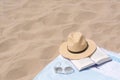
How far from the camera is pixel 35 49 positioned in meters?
2.15

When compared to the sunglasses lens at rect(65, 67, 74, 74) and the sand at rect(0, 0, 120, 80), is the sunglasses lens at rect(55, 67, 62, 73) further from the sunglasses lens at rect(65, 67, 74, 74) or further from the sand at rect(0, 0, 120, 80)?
the sand at rect(0, 0, 120, 80)

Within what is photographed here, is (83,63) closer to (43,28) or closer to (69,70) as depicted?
(69,70)

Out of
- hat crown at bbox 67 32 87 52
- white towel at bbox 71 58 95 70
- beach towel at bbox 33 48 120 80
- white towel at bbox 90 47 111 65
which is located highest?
hat crown at bbox 67 32 87 52

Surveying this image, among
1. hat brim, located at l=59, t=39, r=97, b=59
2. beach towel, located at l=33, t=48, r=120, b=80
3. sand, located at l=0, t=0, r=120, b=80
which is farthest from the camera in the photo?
sand, located at l=0, t=0, r=120, b=80

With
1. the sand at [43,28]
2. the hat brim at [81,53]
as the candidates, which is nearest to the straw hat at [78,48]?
the hat brim at [81,53]

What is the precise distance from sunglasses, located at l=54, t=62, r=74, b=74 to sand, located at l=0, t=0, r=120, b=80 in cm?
26

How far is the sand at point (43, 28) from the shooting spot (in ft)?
6.63

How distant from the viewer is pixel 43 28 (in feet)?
8.02

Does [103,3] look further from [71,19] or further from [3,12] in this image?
[3,12]

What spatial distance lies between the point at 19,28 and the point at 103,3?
2.67 feet

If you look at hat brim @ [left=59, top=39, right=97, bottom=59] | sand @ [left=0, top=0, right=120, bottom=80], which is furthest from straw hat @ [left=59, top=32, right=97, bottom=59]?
sand @ [left=0, top=0, right=120, bottom=80]

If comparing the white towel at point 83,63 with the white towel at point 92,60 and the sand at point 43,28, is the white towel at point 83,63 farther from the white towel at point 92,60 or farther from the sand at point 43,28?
the sand at point 43,28

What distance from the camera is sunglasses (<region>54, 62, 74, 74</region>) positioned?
5.46 feet

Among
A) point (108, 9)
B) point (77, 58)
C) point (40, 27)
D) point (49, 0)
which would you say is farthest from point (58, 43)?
point (49, 0)
